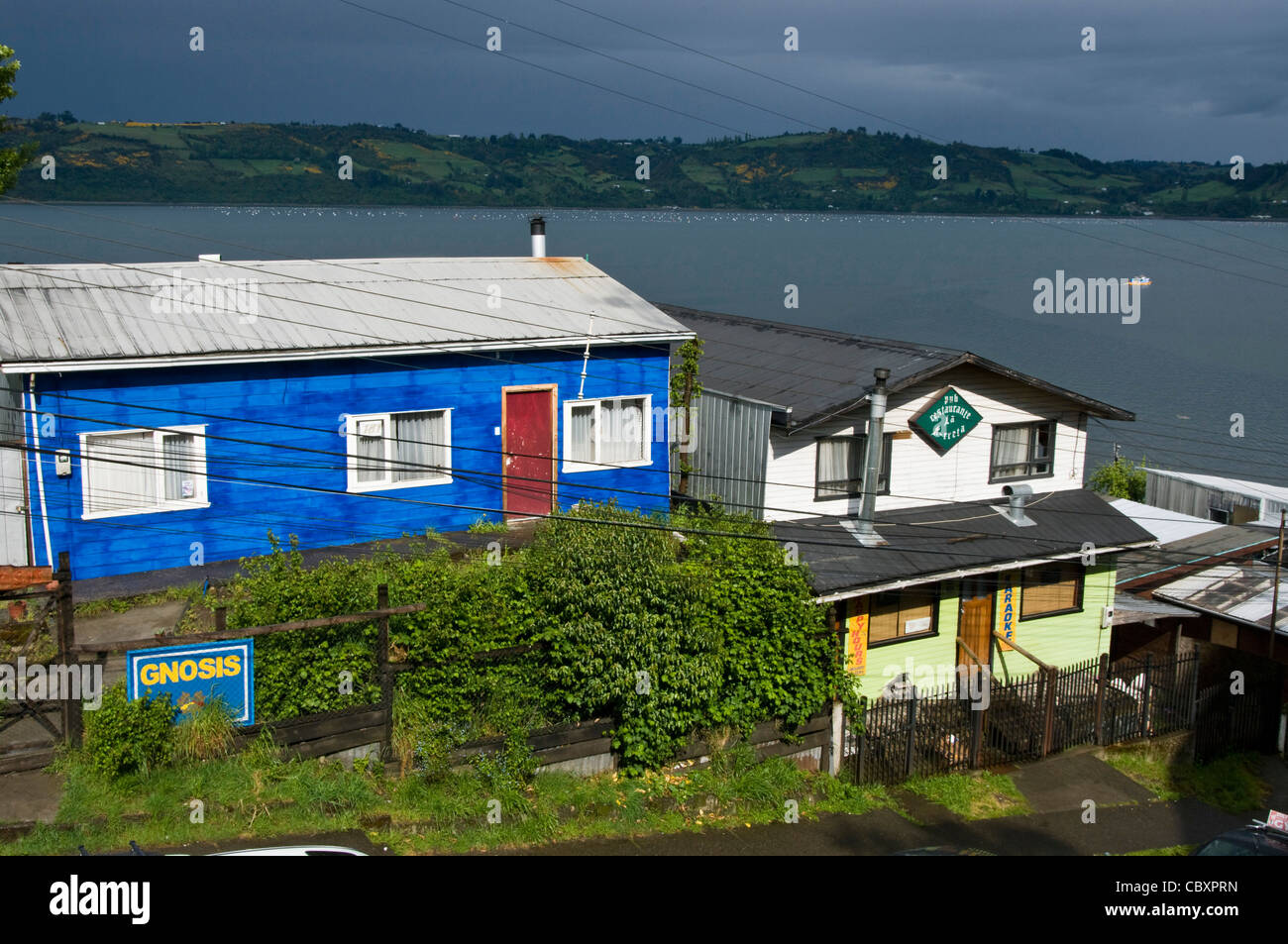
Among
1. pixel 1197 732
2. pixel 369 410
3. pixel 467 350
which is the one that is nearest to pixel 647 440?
pixel 467 350

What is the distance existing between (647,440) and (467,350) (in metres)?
4.39

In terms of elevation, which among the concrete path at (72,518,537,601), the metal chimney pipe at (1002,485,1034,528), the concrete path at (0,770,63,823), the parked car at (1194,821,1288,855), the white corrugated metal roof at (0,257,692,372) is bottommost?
the parked car at (1194,821,1288,855)

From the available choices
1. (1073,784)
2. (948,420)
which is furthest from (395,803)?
(948,420)

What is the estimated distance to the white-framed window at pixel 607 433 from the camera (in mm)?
23078

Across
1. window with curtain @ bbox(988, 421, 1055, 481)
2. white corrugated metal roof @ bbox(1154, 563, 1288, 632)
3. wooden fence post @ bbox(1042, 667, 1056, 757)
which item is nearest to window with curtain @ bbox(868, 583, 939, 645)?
wooden fence post @ bbox(1042, 667, 1056, 757)

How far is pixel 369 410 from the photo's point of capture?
21.1 metres

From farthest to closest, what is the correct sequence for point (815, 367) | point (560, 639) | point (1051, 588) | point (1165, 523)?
1. point (1165, 523)
2. point (815, 367)
3. point (1051, 588)
4. point (560, 639)

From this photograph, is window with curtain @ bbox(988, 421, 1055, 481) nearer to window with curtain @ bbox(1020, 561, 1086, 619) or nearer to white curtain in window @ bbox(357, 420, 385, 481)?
window with curtain @ bbox(1020, 561, 1086, 619)

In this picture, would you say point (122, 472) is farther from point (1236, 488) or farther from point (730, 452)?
point (1236, 488)

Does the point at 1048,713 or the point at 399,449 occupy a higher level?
the point at 399,449

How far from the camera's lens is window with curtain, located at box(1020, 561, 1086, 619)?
23594mm

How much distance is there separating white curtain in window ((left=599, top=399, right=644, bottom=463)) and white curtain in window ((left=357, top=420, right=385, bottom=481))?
4521mm

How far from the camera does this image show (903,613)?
21844 millimetres

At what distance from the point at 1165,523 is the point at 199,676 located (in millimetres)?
24751
